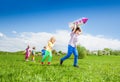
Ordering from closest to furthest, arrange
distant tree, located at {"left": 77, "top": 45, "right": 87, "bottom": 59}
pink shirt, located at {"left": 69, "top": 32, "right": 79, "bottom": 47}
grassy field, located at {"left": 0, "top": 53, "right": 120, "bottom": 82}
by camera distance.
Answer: grassy field, located at {"left": 0, "top": 53, "right": 120, "bottom": 82}, pink shirt, located at {"left": 69, "top": 32, "right": 79, "bottom": 47}, distant tree, located at {"left": 77, "top": 45, "right": 87, "bottom": 59}

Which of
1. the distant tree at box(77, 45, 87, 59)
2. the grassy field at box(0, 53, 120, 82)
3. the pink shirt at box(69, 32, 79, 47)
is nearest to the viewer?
the grassy field at box(0, 53, 120, 82)

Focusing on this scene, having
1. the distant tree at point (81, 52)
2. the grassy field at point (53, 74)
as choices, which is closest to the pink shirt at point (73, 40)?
the grassy field at point (53, 74)

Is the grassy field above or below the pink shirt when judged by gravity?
below

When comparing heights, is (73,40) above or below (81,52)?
below

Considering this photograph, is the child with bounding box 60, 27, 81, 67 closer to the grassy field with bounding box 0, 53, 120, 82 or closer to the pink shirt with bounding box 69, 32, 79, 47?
the pink shirt with bounding box 69, 32, 79, 47

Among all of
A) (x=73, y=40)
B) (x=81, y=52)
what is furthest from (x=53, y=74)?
(x=81, y=52)

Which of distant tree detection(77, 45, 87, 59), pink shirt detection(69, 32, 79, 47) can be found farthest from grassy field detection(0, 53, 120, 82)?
distant tree detection(77, 45, 87, 59)

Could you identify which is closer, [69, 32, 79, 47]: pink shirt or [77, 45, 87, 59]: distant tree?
[69, 32, 79, 47]: pink shirt

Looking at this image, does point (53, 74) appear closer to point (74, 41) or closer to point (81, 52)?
point (74, 41)

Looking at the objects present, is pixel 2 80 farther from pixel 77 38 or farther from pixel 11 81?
pixel 77 38

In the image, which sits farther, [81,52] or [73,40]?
[81,52]

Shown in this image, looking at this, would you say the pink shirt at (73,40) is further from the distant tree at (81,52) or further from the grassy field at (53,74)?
the distant tree at (81,52)

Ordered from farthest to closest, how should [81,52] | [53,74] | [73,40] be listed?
[81,52] < [73,40] < [53,74]

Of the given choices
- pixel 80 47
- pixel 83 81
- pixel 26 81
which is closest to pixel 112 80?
pixel 83 81
